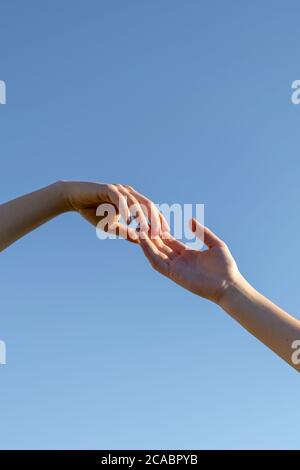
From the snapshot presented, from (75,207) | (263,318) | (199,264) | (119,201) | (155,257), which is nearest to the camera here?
(263,318)

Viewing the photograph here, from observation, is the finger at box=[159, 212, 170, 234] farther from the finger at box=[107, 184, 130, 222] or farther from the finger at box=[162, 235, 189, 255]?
the finger at box=[107, 184, 130, 222]

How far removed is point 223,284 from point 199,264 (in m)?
0.31

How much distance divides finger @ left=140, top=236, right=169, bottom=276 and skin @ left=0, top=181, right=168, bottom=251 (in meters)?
0.11

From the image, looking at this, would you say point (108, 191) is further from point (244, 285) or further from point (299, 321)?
point (299, 321)

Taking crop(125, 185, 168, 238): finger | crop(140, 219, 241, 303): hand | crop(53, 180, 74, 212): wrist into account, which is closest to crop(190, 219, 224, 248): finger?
crop(140, 219, 241, 303): hand

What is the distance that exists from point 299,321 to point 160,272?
46.2 inches

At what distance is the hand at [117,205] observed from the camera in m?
4.81

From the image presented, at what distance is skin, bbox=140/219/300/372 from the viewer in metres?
4.23

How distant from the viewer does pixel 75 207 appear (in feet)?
17.4

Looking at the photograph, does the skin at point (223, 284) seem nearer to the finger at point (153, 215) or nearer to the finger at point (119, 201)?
the finger at point (153, 215)

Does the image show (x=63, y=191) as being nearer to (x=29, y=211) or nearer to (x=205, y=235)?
(x=29, y=211)

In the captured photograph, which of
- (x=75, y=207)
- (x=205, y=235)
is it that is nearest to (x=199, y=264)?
(x=205, y=235)

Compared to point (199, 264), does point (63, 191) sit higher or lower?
higher
